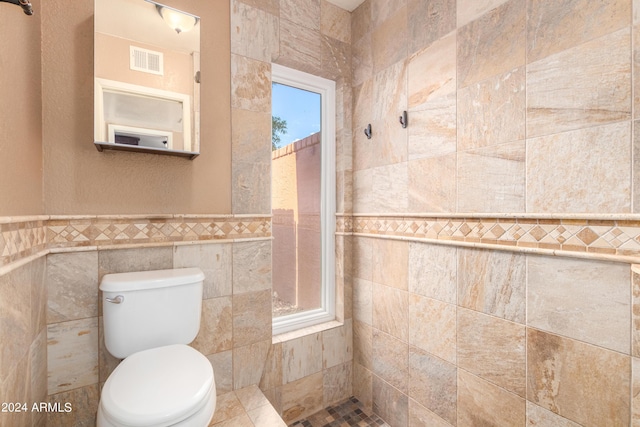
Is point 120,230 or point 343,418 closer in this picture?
point 120,230

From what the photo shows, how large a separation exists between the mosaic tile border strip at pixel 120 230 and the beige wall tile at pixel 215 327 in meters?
0.36

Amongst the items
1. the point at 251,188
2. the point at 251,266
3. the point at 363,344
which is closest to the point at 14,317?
the point at 251,266

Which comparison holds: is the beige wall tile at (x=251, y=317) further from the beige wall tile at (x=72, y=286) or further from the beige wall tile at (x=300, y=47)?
the beige wall tile at (x=300, y=47)

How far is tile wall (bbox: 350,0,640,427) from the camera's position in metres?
1.02

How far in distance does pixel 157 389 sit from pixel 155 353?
0.29 meters

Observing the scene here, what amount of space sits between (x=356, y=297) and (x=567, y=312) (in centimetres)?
123

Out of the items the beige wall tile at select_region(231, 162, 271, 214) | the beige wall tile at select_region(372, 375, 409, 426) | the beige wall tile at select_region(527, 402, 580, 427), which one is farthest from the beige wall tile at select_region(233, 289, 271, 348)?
the beige wall tile at select_region(527, 402, 580, 427)

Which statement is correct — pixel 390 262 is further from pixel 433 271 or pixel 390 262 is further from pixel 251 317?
pixel 251 317

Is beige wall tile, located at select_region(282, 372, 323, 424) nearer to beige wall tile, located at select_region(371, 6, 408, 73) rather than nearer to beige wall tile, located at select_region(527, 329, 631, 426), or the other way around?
beige wall tile, located at select_region(527, 329, 631, 426)

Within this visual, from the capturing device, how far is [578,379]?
1.09 meters

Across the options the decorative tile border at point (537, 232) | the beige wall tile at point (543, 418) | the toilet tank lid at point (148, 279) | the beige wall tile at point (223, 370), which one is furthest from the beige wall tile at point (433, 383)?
the toilet tank lid at point (148, 279)

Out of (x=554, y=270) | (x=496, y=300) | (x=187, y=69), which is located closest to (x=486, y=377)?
(x=496, y=300)

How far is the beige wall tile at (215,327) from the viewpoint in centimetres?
161

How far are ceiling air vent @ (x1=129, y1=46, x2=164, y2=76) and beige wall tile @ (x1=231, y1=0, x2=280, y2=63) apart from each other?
0.43 meters
